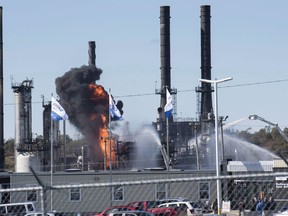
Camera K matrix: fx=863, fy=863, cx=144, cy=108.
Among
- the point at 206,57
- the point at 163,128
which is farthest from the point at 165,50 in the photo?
the point at 163,128

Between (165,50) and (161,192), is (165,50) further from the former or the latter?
(161,192)

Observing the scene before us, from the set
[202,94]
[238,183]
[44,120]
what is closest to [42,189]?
[238,183]

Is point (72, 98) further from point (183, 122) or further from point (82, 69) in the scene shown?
point (183, 122)

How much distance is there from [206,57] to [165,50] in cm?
474

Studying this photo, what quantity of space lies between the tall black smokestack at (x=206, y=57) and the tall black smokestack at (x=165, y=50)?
3.97 meters

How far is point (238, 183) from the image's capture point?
87.5 ft

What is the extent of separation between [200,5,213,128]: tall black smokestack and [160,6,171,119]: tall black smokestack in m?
3.97

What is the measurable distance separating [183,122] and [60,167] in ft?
68.6

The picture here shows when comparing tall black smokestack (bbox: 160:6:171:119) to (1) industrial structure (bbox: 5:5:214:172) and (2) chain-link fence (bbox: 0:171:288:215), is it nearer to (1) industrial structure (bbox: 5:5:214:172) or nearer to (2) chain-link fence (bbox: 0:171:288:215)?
(1) industrial structure (bbox: 5:5:214:172)

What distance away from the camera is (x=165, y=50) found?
316ft

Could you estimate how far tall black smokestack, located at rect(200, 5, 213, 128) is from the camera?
318 feet

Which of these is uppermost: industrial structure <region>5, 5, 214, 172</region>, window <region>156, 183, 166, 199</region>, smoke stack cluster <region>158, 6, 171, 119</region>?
smoke stack cluster <region>158, 6, 171, 119</region>

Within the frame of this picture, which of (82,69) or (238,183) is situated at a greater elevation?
(82,69)

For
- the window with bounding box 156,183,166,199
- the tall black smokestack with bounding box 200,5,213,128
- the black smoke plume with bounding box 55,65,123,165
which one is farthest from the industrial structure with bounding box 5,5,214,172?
the window with bounding box 156,183,166,199
